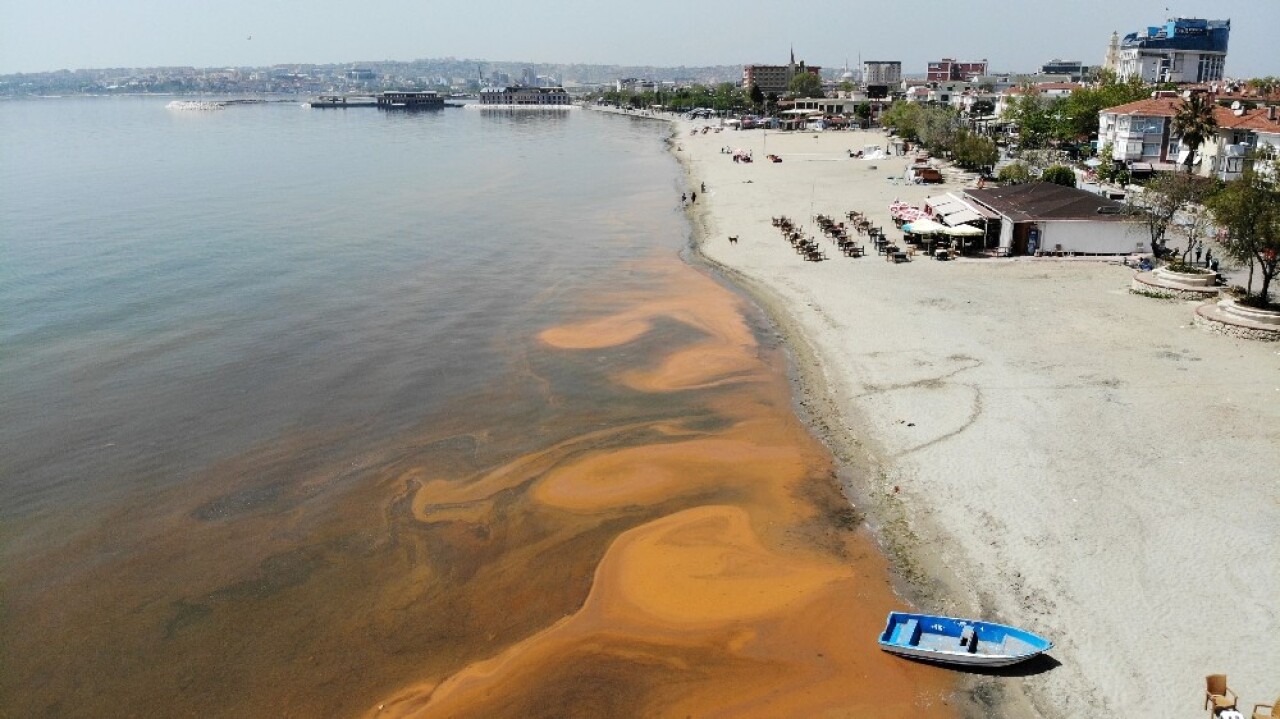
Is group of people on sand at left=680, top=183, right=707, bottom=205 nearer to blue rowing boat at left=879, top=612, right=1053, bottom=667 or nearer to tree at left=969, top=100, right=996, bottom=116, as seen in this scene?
blue rowing boat at left=879, top=612, right=1053, bottom=667

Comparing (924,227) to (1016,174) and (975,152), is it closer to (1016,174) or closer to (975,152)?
(1016,174)

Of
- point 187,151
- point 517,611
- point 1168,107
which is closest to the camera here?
point 517,611

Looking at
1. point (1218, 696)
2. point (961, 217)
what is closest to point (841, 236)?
point (961, 217)

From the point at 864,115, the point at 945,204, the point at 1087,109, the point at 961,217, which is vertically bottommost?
the point at 961,217

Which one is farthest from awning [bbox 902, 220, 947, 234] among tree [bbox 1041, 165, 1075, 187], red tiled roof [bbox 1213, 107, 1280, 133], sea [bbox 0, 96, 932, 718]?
red tiled roof [bbox 1213, 107, 1280, 133]

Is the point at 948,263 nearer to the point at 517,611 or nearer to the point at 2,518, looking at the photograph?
the point at 517,611

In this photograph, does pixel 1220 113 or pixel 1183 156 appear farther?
pixel 1183 156

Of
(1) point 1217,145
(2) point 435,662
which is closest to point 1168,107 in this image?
(1) point 1217,145

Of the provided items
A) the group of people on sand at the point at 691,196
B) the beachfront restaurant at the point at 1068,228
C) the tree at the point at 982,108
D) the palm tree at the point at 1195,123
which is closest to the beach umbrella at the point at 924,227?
the beachfront restaurant at the point at 1068,228
